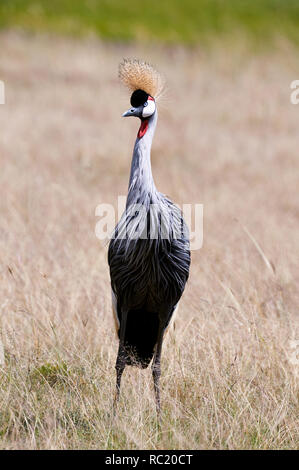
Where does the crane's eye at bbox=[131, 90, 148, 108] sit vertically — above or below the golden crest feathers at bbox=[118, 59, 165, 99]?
below

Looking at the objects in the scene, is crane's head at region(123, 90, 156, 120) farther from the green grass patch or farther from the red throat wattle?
the green grass patch

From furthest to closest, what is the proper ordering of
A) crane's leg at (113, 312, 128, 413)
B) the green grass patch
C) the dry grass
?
the green grass patch < crane's leg at (113, 312, 128, 413) < the dry grass

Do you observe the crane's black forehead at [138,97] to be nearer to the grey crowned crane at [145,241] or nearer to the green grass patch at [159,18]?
the grey crowned crane at [145,241]

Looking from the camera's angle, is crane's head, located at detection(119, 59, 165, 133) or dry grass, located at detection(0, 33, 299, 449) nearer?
dry grass, located at detection(0, 33, 299, 449)

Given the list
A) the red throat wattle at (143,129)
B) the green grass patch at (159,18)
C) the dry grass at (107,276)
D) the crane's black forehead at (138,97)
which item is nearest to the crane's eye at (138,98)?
the crane's black forehead at (138,97)

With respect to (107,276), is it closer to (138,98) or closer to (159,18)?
(138,98)

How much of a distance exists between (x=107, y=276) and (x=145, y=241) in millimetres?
1741

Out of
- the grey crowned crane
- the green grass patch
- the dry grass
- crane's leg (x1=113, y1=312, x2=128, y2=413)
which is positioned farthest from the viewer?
the green grass patch

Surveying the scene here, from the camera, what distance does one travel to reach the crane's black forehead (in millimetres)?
3289

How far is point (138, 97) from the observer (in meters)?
3.30

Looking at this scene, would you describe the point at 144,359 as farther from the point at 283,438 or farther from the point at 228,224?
the point at 228,224

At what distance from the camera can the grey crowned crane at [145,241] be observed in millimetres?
3229

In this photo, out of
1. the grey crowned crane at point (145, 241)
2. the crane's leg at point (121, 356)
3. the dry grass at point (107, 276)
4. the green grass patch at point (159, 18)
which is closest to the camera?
the dry grass at point (107, 276)

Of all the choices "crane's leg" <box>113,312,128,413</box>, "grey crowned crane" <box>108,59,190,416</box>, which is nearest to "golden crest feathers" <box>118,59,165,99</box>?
"grey crowned crane" <box>108,59,190,416</box>
